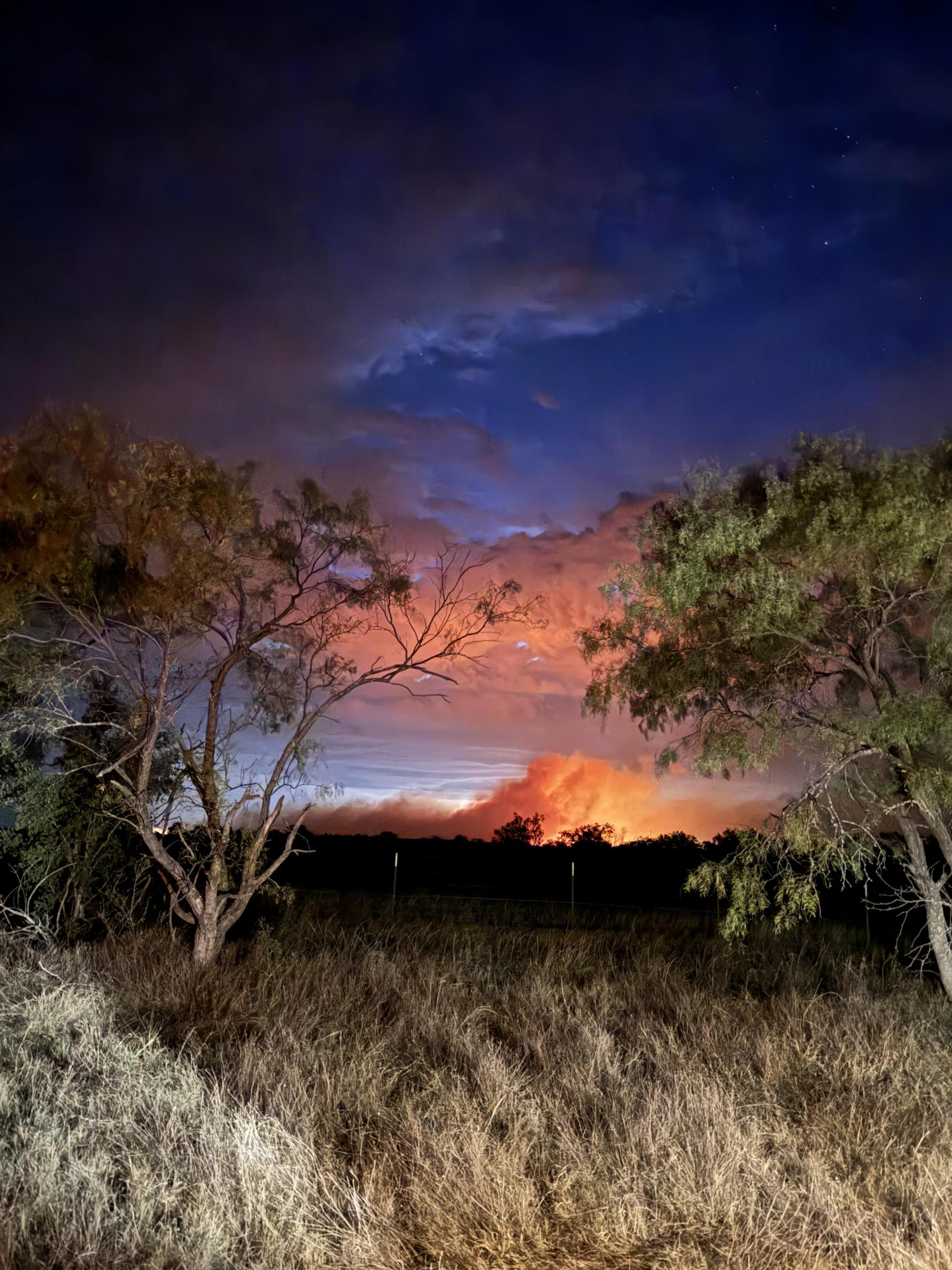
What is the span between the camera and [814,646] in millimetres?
11367

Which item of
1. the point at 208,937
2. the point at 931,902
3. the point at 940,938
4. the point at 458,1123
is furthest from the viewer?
the point at 208,937

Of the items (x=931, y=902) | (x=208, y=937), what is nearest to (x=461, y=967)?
(x=208, y=937)

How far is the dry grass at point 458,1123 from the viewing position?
514 cm

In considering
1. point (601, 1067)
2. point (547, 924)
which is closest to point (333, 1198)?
point (601, 1067)

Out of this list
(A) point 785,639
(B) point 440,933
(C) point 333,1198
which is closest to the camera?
(C) point 333,1198

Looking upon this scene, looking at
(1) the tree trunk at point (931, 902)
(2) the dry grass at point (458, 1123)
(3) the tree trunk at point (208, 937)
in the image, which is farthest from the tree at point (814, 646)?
(3) the tree trunk at point (208, 937)

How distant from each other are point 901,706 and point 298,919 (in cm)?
1010

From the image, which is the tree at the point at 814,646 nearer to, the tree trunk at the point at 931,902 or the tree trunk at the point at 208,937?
the tree trunk at the point at 931,902

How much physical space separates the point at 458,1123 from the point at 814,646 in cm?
702

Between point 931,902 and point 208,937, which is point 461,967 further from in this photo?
point 931,902

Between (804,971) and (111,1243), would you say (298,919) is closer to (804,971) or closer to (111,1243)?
(804,971)

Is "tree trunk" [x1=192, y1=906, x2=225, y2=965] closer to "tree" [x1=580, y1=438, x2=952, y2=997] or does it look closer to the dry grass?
the dry grass

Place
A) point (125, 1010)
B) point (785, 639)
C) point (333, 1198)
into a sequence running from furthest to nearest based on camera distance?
point (785, 639) → point (125, 1010) → point (333, 1198)

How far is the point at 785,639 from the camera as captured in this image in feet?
39.5
